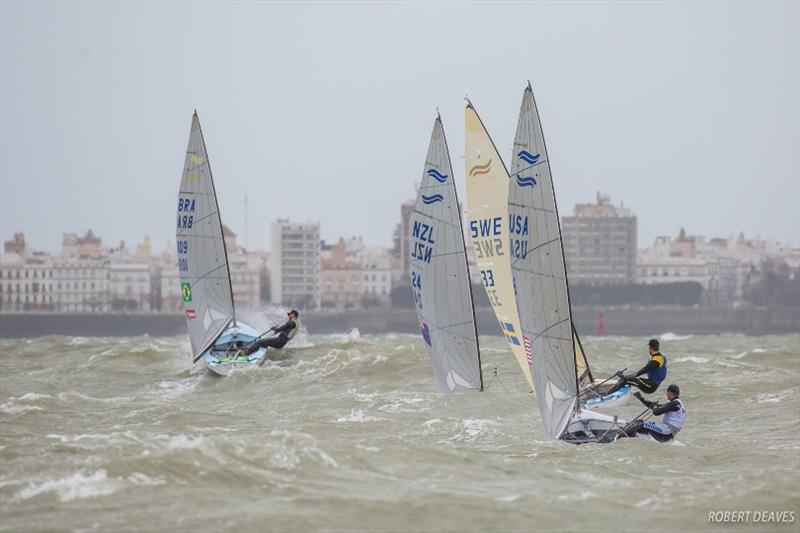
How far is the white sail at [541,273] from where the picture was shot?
60.8 ft

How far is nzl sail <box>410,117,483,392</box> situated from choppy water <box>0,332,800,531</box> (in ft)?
2.71

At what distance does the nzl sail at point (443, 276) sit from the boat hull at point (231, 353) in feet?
27.8

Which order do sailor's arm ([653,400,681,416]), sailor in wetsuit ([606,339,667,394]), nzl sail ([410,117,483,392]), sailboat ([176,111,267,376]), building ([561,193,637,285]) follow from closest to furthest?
sailor's arm ([653,400,681,416]), sailor in wetsuit ([606,339,667,394]), nzl sail ([410,117,483,392]), sailboat ([176,111,267,376]), building ([561,193,637,285])

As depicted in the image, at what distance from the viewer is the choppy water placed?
567 inches

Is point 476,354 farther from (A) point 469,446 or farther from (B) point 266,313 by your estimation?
(B) point 266,313

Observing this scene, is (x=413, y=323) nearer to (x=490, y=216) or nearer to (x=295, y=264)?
(x=295, y=264)

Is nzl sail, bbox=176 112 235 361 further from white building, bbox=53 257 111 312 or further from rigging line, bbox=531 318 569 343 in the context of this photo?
white building, bbox=53 257 111 312

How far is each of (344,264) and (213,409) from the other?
14964 centimetres

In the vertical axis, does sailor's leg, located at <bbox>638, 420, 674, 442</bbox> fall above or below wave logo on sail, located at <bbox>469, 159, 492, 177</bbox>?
below

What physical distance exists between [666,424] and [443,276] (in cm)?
503

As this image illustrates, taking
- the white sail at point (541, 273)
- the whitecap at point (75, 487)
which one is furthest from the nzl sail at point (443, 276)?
the whitecap at point (75, 487)

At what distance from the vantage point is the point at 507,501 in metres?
15.1

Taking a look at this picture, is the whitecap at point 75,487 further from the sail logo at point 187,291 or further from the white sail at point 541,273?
the sail logo at point 187,291

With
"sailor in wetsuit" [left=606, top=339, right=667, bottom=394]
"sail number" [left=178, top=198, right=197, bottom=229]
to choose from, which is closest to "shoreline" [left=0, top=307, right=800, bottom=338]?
"sail number" [left=178, top=198, right=197, bottom=229]
